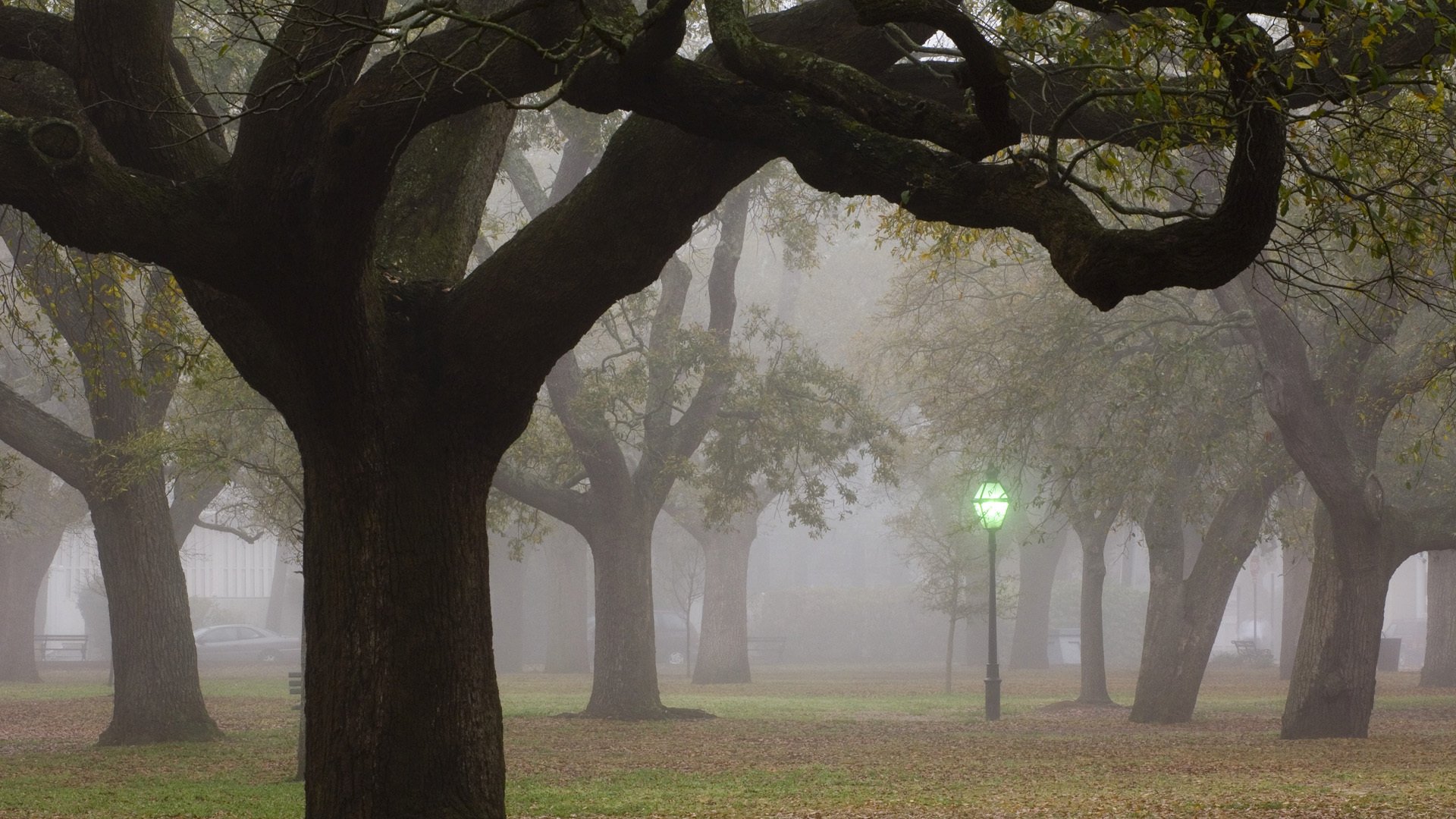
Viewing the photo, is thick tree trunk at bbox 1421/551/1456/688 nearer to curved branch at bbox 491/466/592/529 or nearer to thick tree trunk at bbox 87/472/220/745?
curved branch at bbox 491/466/592/529

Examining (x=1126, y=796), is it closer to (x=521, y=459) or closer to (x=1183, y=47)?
(x=1183, y=47)

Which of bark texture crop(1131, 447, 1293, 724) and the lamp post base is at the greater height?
bark texture crop(1131, 447, 1293, 724)

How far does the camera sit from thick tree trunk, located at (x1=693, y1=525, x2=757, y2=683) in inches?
1408

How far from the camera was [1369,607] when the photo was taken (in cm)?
1689

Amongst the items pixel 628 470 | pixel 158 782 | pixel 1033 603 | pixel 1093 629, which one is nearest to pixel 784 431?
pixel 628 470

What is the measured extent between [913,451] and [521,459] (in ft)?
64.8

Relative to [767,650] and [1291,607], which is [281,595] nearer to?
[767,650]

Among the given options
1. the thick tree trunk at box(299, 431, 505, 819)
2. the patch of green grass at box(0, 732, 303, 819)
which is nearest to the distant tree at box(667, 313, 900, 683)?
the patch of green grass at box(0, 732, 303, 819)

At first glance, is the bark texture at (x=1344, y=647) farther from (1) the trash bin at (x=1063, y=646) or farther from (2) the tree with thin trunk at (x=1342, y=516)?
(1) the trash bin at (x=1063, y=646)

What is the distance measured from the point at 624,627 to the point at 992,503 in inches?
254

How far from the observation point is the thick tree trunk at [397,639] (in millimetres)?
7129

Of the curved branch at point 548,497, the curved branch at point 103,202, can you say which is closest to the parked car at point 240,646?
the curved branch at point 548,497

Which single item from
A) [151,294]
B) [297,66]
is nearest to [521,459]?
[151,294]

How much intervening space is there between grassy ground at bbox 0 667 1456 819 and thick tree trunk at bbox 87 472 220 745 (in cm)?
59
